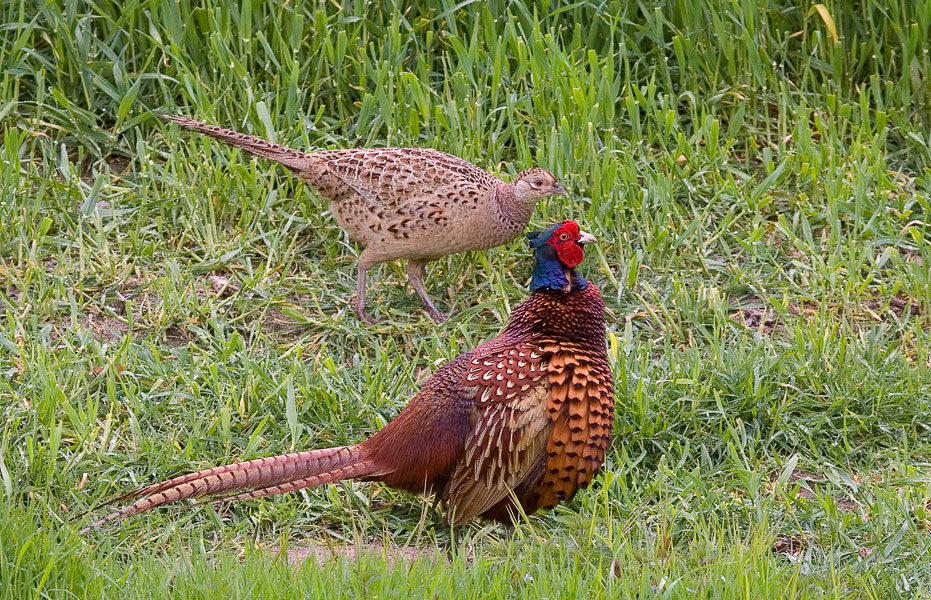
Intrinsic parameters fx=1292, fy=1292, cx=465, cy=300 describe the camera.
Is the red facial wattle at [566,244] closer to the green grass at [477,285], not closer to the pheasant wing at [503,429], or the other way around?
the pheasant wing at [503,429]

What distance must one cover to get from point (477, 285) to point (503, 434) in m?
1.70

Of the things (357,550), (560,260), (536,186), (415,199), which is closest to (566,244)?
(560,260)

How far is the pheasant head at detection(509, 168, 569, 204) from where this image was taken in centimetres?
542

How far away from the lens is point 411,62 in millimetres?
6887

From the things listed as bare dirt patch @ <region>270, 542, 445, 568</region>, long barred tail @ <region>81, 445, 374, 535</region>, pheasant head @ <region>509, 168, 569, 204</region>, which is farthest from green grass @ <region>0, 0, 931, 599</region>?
pheasant head @ <region>509, 168, 569, 204</region>

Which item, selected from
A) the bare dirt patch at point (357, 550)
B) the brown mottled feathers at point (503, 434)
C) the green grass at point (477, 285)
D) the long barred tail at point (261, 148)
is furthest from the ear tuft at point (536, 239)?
the long barred tail at point (261, 148)

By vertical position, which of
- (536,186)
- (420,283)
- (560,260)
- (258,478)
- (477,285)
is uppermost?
(560,260)

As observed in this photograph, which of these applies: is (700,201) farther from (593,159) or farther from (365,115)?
(365,115)

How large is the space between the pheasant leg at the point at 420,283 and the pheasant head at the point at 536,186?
56 centimetres

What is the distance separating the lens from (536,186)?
213 inches

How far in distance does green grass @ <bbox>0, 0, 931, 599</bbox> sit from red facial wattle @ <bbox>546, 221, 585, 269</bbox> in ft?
2.18

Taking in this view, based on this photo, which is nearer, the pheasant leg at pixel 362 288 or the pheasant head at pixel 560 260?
the pheasant head at pixel 560 260

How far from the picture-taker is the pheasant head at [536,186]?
17.8ft

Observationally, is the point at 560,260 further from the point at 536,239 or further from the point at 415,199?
the point at 415,199
